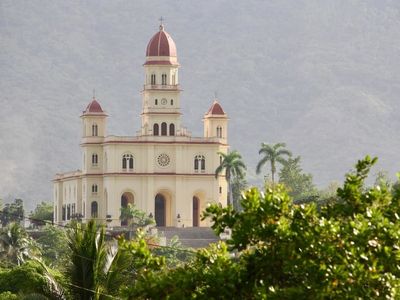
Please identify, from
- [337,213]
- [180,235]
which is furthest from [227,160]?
[337,213]

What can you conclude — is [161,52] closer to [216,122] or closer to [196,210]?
[216,122]

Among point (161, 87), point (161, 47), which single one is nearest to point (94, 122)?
point (161, 87)

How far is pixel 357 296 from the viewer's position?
29141 mm

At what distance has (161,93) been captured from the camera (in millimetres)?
171250

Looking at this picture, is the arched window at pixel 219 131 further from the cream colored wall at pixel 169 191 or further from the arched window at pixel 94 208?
the arched window at pixel 94 208

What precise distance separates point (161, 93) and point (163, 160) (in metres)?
6.22

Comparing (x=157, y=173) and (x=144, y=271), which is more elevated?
(x=157, y=173)

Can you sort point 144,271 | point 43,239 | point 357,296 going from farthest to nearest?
point 43,239
point 144,271
point 357,296

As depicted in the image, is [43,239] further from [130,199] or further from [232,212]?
[232,212]

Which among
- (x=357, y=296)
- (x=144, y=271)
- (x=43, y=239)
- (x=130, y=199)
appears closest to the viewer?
(x=357, y=296)

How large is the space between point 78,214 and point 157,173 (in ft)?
25.2

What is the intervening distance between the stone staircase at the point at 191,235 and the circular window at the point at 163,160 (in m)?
9.41

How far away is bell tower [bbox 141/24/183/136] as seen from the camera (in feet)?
559

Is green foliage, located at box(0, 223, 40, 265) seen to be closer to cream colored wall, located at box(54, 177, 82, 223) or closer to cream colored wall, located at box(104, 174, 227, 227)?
cream colored wall, located at box(104, 174, 227, 227)
